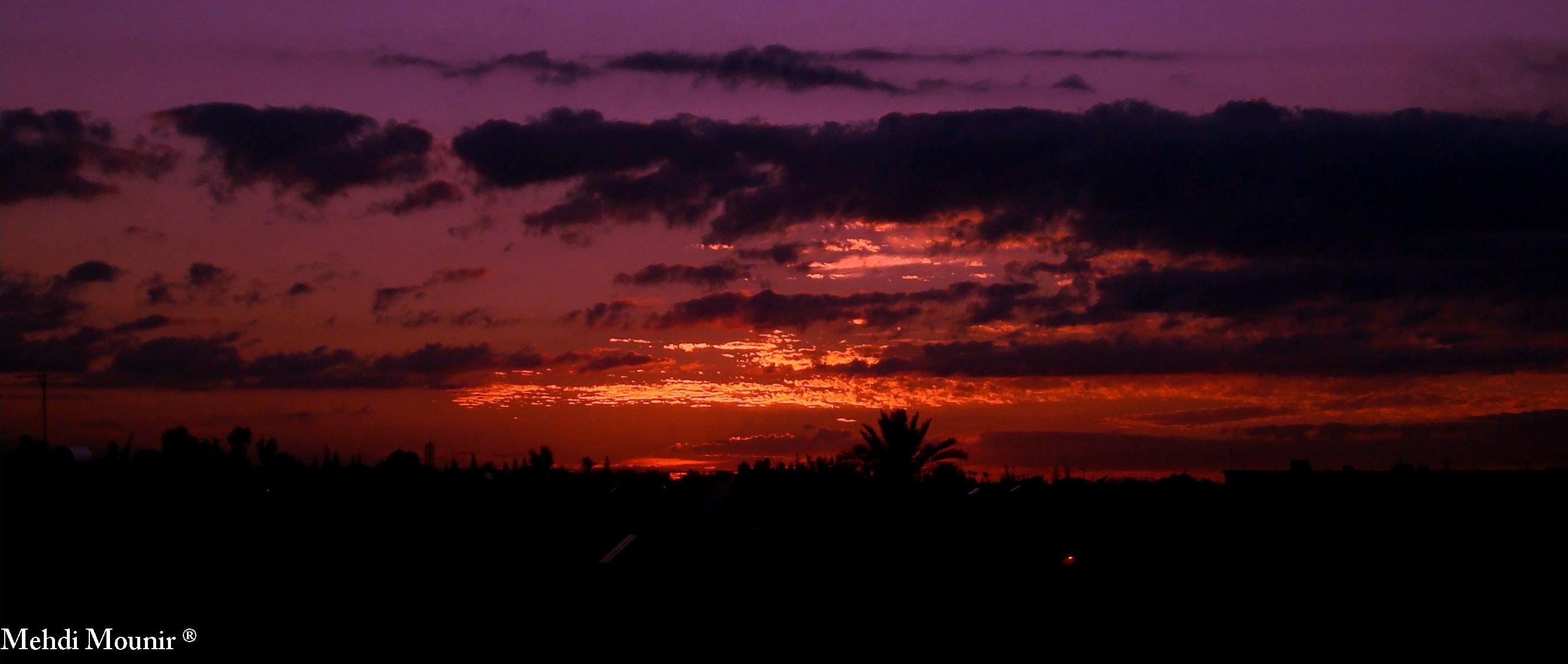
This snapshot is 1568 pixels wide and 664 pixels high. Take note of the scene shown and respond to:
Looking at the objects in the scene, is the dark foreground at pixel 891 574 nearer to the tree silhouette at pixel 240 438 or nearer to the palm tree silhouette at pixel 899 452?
the palm tree silhouette at pixel 899 452

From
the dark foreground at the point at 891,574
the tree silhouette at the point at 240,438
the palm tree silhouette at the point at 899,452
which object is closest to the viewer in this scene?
the dark foreground at the point at 891,574

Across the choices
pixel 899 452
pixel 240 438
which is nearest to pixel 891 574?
pixel 899 452

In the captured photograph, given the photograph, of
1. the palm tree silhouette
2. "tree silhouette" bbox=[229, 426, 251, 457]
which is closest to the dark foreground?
the palm tree silhouette

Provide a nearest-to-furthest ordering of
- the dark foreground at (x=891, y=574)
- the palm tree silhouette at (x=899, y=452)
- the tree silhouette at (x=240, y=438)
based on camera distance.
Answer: the dark foreground at (x=891, y=574)
the palm tree silhouette at (x=899, y=452)
the tree silhouette at (x=240, y=438)

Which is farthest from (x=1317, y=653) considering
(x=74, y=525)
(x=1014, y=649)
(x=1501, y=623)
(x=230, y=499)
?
(x=230, y=499)

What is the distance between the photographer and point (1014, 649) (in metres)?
16.3

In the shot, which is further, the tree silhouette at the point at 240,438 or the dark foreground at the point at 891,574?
the tree silhouette at the point at 240,438

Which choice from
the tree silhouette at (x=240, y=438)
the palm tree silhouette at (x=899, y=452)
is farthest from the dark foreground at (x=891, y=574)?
the tree silhouette at (x=240, y=438)

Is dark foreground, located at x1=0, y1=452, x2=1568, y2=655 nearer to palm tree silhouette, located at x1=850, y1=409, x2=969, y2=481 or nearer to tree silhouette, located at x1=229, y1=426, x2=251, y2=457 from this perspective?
palm tree silhouette, located at x1=850, y1=409, x2=969, y2=481

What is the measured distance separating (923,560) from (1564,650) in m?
7.92

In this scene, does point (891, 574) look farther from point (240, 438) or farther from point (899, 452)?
point (240, 438)

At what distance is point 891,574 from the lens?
1827cm

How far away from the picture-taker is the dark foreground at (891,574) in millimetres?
16734

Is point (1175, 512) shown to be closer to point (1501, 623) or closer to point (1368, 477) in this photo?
point (1368, 477)
